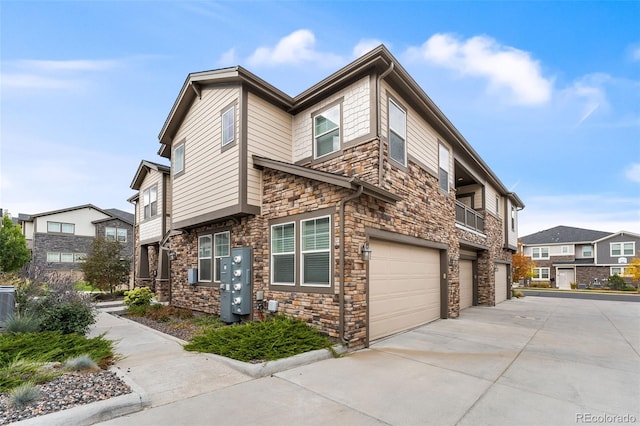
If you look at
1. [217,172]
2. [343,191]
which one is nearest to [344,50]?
[217,172]

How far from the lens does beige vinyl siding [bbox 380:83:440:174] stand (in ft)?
26.0

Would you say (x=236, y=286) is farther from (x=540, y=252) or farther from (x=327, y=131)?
(x=540, y=252)

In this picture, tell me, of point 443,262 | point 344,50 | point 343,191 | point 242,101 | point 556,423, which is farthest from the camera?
point 344,50

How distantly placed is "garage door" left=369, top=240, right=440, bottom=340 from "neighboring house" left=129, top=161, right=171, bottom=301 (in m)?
10.2

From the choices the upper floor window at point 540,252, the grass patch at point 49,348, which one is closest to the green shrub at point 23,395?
the grass patch at point 49,348

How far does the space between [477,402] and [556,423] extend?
2.70 ft

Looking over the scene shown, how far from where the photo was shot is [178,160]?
464 inches

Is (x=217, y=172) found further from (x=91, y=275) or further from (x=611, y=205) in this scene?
(x=611, y=205)

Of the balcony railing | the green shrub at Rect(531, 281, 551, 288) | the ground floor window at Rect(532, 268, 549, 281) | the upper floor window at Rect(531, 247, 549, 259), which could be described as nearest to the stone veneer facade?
the balcony railing

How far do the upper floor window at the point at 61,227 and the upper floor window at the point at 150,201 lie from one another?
18.5 meters

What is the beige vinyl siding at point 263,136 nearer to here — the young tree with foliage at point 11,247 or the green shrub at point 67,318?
the green shrub at point 67,318

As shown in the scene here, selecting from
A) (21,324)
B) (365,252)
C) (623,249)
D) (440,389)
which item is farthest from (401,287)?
(623,249)

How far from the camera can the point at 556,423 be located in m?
3.73

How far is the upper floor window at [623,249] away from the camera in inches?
1291
